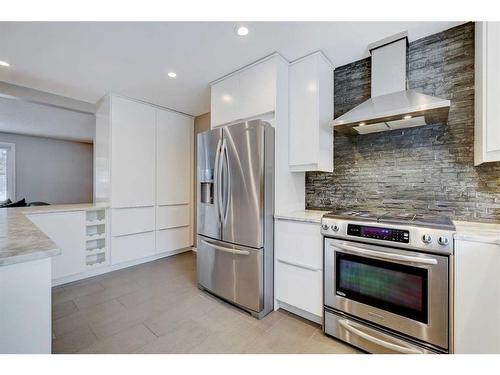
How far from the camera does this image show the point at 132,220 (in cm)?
319

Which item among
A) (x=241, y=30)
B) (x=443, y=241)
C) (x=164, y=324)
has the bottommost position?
(x=164, y=324)

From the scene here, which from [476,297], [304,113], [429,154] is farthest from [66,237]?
[429,154]

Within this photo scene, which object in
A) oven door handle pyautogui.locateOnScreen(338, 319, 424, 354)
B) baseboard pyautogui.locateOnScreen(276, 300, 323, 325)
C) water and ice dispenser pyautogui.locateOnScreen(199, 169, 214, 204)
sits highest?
water and ice dispenser pyautogui.locateOnScreen(199, 169, 214, 204)

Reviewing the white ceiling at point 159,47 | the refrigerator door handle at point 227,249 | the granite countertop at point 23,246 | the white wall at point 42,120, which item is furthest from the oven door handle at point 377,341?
the white wall at point 42,120

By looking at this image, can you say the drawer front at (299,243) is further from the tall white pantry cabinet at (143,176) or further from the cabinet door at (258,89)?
the tall white pantry cabinet at (143,176)

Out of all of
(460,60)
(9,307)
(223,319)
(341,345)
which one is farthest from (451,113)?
(9,307)

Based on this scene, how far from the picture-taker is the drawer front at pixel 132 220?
119 inches

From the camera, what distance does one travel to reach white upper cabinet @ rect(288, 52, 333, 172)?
6.78ft

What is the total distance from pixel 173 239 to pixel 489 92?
12.7ft

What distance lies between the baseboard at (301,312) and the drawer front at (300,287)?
0.23ft

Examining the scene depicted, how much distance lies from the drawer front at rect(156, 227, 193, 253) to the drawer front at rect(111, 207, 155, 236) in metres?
0.22

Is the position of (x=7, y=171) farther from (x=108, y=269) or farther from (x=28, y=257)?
(x=28, y=257)

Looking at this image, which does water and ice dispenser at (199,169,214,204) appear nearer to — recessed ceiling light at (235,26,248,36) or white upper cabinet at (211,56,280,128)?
white upper cabinet at (211,56,280,128)

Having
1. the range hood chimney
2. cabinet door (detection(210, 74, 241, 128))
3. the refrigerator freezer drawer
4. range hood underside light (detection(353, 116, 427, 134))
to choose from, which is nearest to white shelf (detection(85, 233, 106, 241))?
the refrigerator freezer drawer
